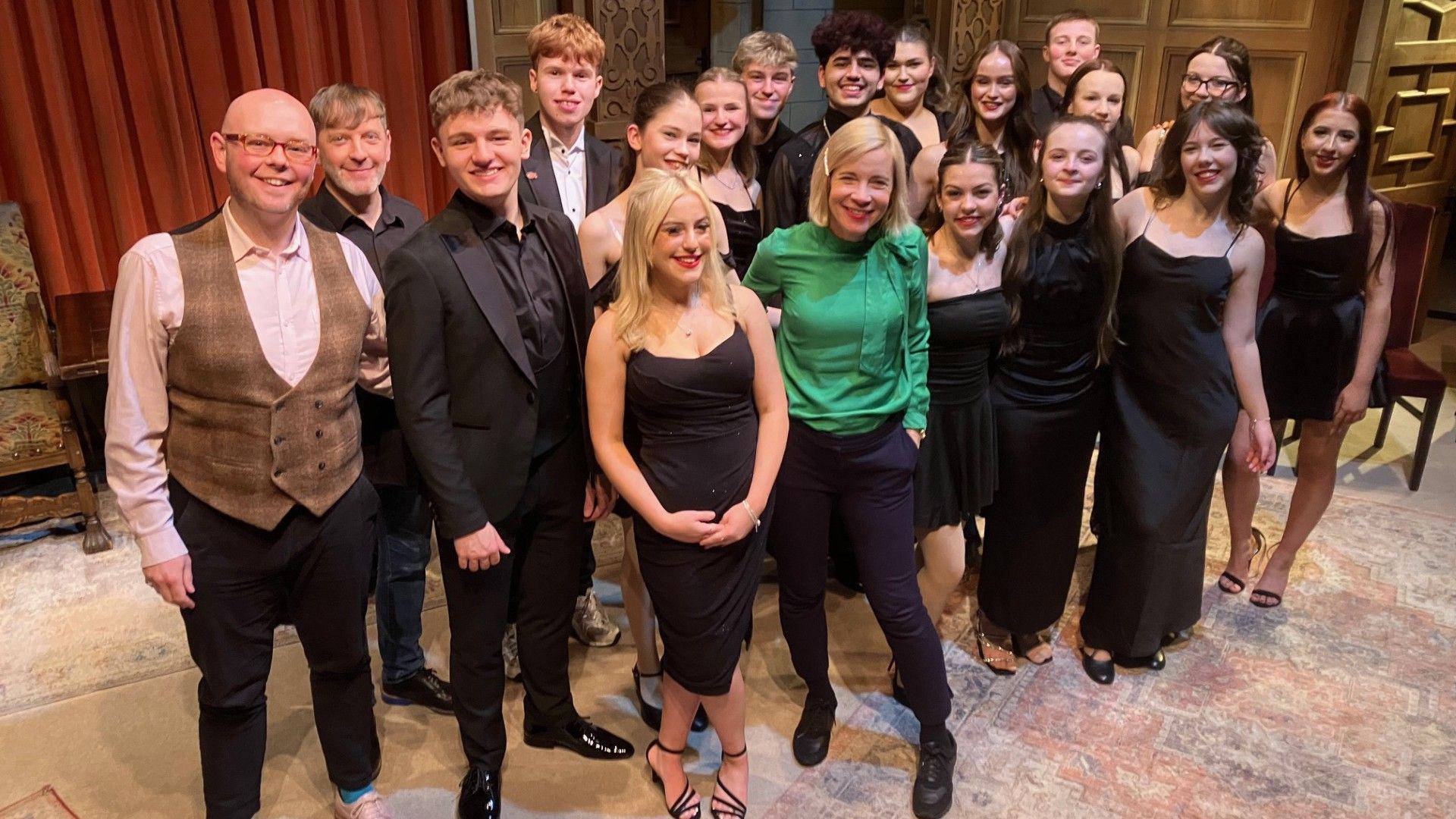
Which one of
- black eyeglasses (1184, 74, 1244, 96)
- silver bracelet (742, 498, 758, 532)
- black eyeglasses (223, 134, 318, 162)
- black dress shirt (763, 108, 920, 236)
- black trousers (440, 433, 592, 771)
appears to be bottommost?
black trousers (440, 433, 592, 771)

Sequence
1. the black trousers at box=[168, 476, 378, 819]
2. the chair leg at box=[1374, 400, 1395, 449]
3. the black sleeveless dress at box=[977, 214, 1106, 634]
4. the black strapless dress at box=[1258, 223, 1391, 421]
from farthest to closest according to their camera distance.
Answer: the chair leg at box=[1374, 400, 1395, 449] → the black strapless dress at box=[1258, 223, 1391, 421] → the black sleeveless dress at box=[977, 214, 1106, 634] → the black trousers at box=[168, 476, 378, 819]

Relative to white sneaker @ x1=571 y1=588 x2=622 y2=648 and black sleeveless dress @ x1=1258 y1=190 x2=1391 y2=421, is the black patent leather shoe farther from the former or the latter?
white sneaker @ x1=571 y1=588 x2=622 y2=648

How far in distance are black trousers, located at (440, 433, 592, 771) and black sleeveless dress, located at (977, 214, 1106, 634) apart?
1162 millimetres

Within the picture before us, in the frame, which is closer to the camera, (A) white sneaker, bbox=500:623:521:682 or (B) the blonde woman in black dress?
(B) the blonde woman in black dress

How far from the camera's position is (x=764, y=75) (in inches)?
125

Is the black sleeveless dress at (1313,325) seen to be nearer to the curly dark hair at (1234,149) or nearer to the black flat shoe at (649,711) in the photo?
the curly dark hair at (1234,149)

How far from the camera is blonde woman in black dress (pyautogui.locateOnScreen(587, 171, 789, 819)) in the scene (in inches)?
83.7

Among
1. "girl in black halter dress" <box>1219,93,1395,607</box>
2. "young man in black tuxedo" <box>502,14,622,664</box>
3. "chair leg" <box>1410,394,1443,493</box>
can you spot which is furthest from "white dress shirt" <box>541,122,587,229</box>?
"chair leg" <box>1410,394,1443,493</box>

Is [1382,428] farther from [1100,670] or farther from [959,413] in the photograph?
[959,413]

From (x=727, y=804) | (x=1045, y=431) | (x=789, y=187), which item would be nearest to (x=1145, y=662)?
(x=1045, y=431)

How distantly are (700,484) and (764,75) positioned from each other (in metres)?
1.54

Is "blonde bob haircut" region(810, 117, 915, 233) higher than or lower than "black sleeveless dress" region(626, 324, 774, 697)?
higher

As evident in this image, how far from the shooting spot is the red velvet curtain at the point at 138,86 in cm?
371

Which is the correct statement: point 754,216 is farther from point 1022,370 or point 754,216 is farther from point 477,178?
point 477,178
